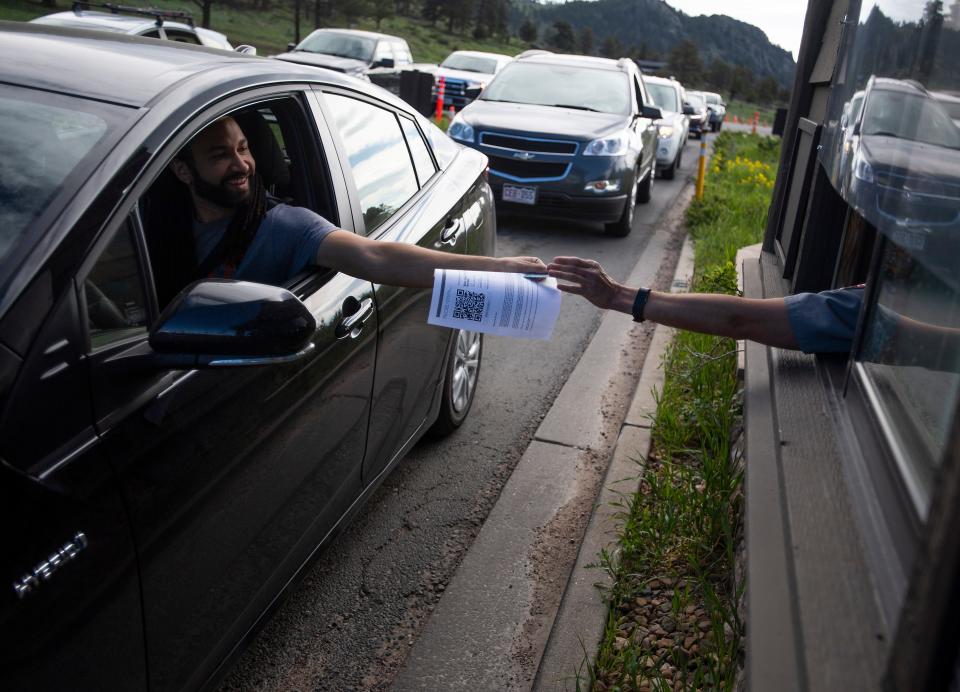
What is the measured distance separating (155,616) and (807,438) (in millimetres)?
1693

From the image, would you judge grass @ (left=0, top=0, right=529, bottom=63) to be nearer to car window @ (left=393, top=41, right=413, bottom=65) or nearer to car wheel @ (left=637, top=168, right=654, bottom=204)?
car window @ (left=393, top=41, right=413, bottom=65)

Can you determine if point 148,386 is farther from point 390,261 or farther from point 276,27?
point 276,27

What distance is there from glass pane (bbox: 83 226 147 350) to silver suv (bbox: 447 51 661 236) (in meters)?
7.10

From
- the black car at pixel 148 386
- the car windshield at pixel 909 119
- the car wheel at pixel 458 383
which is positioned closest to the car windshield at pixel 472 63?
the car wheel at pixel 458 383

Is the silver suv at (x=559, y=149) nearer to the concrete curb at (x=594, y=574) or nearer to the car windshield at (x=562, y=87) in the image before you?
the car windshield at (x=562, y=87)

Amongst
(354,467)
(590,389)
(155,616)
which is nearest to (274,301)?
(155,616)

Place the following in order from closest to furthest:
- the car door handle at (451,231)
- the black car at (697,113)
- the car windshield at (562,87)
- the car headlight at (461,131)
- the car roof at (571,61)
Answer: the car door handle at (451,231) → the car headlight at (461,131) → the car windshield at (562,87) → the car roof at (571,61) → the black car at (697,113)

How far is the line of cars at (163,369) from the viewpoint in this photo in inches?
60.1

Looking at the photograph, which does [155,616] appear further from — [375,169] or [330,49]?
[330,49]

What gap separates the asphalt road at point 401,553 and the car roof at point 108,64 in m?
1.52

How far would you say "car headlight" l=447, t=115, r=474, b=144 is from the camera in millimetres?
9008

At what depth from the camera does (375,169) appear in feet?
10.3

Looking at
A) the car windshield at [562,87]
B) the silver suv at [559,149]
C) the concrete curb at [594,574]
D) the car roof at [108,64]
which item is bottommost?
the concrete curb at [594,574]

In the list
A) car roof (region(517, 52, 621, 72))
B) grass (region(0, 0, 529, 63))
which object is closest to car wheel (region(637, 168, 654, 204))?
car roof (region(517, 52, 621, 72))
